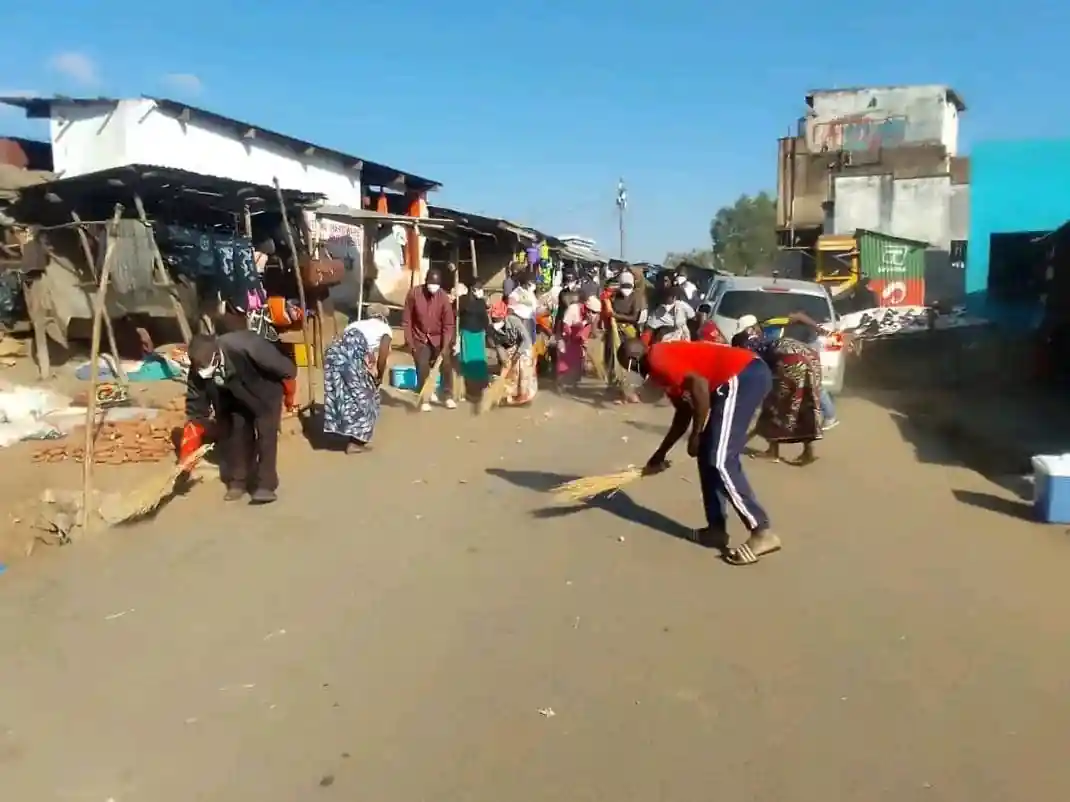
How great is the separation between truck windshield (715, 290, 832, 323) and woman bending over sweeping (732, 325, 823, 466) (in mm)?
3829

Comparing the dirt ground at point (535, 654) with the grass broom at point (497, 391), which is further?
the grass broom at point (497, 391)

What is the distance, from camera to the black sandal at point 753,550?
5.80m

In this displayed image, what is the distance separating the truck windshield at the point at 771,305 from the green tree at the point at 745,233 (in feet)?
196

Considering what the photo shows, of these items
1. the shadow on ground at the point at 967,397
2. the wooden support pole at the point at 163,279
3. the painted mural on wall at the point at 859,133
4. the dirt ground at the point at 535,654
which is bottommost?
the shadow on ground at the point at 967,397

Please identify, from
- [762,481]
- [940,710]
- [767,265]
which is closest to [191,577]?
[940,710]

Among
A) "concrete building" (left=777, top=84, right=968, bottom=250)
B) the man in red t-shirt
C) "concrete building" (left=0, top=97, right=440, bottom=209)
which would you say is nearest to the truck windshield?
the man in red t-shirt

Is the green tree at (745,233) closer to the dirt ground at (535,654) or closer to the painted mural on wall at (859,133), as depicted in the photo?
the painted mural on wall at (859,133)

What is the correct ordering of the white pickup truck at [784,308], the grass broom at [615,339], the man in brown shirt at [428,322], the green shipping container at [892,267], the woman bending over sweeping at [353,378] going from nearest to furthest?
1. the woman bending over sweeping at [353,378]
2. the man in brown shirt at [428,322]
3. the white pickup truck at [784,308]
4. the grass broom at [615,339]
5. the green shipping container at [892,267]

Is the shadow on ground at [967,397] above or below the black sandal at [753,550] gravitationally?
below

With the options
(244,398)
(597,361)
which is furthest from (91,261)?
Result: (597,361)

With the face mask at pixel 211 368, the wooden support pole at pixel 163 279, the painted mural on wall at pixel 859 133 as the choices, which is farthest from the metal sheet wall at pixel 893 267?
the face mask at pixel 211 368

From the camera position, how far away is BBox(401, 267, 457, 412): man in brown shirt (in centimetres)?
A: 1134

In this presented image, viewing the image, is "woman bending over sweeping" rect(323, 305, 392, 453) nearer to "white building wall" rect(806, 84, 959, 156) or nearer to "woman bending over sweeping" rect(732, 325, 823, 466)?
"woman bending over sweeping" rect(732, 325, 823, 466)

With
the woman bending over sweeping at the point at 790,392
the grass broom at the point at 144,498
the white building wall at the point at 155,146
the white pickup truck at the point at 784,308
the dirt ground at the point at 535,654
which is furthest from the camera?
the white building wall at the point at 155,146
